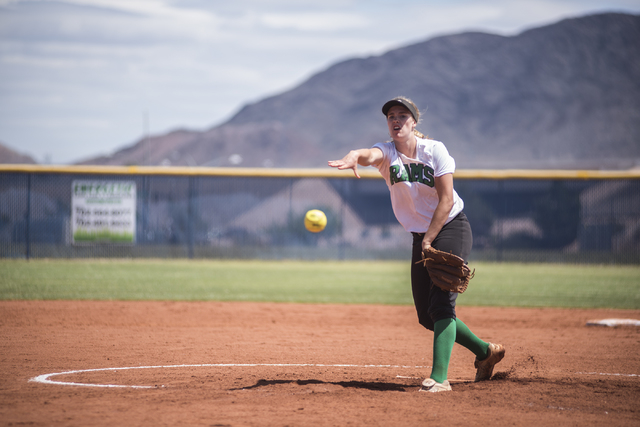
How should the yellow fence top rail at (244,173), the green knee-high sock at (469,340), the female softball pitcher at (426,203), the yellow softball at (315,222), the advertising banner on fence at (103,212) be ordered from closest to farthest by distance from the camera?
the female softball pitcher at (426,203) < the green knee-high sock at (469,340) < the yellow softball at (315,222) < the advertising banner on fence at (103,212) < the yellow fence top rail at (244,173)

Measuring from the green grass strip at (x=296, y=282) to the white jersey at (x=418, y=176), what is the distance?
18.9 ft

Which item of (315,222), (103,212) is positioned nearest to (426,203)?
(315,222)

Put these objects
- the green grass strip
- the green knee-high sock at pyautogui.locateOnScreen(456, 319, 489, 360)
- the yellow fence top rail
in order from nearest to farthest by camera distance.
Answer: the green knee-high sock at pyautogui.locateOnScreen(456, 319, 489, 360) → the green grass strip → the yellow fence top rail

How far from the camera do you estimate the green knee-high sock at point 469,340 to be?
15.7 ft

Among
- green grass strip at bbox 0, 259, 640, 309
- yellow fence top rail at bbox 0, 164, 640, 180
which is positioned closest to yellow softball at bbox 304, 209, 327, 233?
green grass strip at bbox 0, 259, 640, 309

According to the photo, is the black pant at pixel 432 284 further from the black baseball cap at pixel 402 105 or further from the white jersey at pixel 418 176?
the black baseball cap at pixel 402 105

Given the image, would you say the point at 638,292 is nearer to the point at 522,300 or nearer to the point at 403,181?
the point at 522,300

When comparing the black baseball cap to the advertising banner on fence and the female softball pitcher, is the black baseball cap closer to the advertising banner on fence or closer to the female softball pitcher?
the female softball pitcher

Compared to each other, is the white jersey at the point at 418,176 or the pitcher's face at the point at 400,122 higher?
the pitcher's face at the point at 400,122

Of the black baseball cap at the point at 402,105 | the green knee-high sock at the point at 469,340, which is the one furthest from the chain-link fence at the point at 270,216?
the black baseball cap at the point at 402,105

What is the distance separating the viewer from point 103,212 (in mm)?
17078

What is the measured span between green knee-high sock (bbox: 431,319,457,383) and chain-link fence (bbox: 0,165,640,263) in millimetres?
12851

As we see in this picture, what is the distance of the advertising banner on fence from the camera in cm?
1694

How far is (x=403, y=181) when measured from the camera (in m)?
4.54
